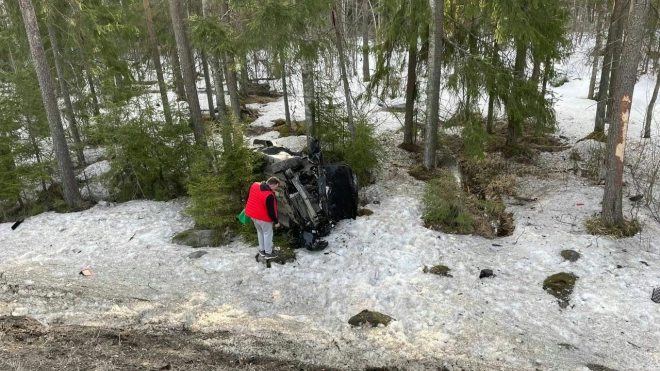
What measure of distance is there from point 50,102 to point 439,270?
11.0 meters

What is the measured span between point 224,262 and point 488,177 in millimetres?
9432

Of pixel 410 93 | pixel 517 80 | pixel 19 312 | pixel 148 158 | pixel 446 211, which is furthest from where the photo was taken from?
pixel 410 93

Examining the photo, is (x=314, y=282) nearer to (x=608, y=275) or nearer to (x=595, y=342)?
(x=595, y=342)

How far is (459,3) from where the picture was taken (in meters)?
13.2

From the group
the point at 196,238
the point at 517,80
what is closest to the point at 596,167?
the point at 517,80

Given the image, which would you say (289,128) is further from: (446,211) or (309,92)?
(446,211)

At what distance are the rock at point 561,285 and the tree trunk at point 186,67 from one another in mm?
9087

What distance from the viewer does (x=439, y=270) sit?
7.86 meters

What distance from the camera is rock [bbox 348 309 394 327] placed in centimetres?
636

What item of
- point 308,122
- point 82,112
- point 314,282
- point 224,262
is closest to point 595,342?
point 314,282

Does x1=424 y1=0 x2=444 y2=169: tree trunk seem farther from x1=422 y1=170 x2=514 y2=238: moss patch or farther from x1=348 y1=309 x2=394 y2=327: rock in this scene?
x1=348 y1=309 x2=394 y2=327: rock

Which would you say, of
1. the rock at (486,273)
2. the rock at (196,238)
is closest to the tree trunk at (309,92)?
the rock at (196,238)

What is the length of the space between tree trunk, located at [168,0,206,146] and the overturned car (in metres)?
3.30

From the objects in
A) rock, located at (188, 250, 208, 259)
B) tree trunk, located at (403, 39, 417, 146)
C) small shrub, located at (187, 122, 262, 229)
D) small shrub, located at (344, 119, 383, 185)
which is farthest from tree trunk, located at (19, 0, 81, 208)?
tree trunk, located at (403, 39, 417, 146)
